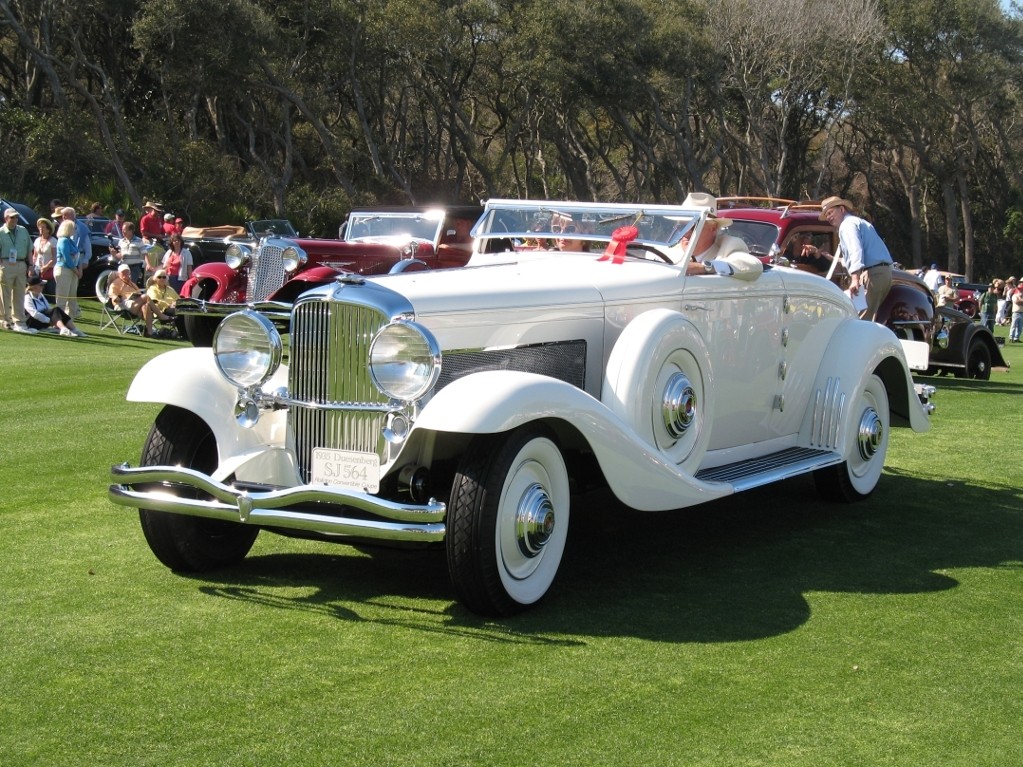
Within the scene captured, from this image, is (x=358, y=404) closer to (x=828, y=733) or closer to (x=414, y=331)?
(x=414, y=331)

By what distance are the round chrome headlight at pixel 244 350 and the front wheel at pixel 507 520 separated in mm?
1045

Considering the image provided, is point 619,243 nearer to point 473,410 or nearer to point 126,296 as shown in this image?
point 473,410

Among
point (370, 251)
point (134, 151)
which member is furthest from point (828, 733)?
point (134, 151)

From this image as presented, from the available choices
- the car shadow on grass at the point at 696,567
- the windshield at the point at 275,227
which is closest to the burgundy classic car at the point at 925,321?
the car shadow on grass at the point at 696,567

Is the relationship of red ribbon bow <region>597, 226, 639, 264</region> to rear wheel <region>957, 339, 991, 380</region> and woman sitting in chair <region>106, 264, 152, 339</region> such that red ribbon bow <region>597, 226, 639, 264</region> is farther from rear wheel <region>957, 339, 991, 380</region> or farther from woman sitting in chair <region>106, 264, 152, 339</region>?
woman sitting in chair <region>106, 264, 152, 339</region>

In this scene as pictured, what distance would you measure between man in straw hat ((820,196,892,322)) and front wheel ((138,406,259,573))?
6.83 m

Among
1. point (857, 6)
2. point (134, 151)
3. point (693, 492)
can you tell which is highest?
point (857, 6)

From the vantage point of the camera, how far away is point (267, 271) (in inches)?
644

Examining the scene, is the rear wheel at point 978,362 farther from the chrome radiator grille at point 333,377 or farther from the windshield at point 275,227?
the chrome radiator grille at point 333,377

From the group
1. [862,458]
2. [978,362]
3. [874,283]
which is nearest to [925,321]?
[978,362]

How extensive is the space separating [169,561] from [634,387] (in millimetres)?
2152

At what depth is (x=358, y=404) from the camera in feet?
16.0

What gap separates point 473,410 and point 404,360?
16.9 inches

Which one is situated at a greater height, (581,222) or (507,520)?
(581,222)
